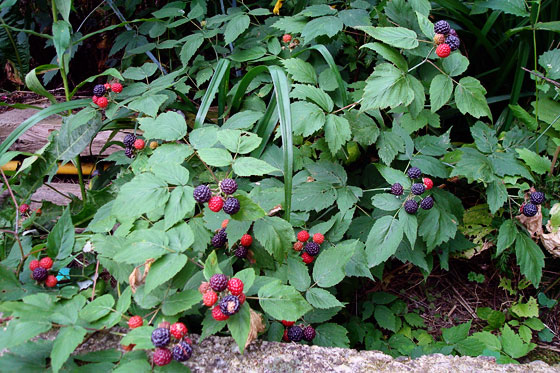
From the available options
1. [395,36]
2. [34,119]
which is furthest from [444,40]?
[34,119]

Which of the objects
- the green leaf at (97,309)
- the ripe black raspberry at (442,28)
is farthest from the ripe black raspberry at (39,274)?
the ripe black raspberry at (442,28)

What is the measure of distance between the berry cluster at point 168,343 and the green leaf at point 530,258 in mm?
1221

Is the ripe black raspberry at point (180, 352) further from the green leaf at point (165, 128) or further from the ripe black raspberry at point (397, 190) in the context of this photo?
the ripe black raspberry at point (397, 190)

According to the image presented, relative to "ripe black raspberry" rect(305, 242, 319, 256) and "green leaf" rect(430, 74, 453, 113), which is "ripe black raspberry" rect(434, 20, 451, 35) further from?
"ripe black raspberry" rect(305, 242, 319, 256)

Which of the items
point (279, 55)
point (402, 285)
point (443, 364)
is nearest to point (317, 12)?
point (279, 55)

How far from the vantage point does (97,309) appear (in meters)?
1.08

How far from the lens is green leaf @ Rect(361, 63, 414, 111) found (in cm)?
142

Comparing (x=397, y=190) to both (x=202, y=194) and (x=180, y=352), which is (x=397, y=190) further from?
(x=180, y=352)

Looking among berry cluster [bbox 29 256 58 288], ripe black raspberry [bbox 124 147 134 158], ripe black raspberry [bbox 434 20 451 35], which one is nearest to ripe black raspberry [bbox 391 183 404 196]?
ripe black raspberry [bbox 434 20 451 35]

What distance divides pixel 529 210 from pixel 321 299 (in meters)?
0.88

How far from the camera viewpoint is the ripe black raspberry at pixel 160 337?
3.13ft

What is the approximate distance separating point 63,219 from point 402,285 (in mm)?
1392

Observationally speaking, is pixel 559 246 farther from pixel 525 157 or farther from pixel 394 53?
pixel 394 53

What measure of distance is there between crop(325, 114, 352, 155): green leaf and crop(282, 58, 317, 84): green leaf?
23 centimetres
